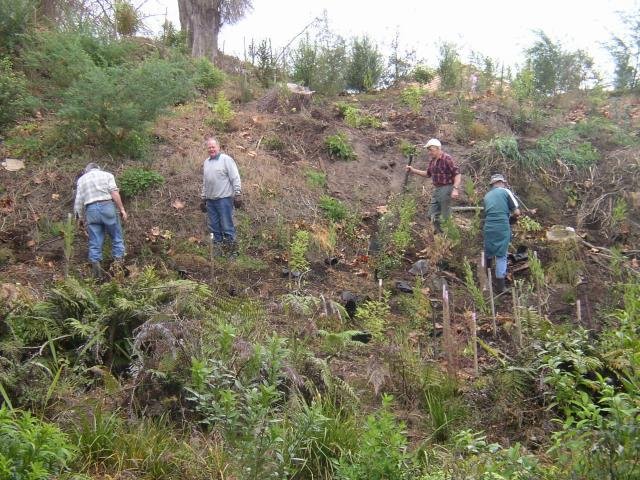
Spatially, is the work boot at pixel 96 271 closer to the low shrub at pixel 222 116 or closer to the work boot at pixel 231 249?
the work boot at pixel 231 249

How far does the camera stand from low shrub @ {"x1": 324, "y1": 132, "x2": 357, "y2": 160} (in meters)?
13.4

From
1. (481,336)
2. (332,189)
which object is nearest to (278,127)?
(332,189)

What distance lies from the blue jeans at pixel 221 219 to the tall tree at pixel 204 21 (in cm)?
834

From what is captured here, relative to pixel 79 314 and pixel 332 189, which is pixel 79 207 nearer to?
pixel 79 314

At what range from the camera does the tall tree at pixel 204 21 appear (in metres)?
17.1

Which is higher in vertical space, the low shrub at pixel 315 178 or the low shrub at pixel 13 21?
the low shrub at pixel 13 21

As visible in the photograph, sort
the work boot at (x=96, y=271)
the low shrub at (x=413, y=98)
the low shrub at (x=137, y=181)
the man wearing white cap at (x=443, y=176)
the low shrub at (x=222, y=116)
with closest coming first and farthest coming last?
1. the work boot at (x=96, y=271)
2. the man wearing white cap at (x=443, y=176)
3. the low shrub at (x=137, y=181)
4. the low shrub at (x=222, y=116)
5. the low shrub at (x=413, y=98)

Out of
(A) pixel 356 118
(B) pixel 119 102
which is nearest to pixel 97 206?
(B) pixel 119 102

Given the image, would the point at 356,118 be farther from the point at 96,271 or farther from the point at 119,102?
the point at 96,271

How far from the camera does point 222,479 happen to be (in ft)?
13.7

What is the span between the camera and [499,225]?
927 centimetres

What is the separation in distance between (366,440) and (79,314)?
12.1 feet

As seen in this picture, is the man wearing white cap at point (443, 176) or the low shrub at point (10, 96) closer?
the man wearing white cap at point (443, 176)

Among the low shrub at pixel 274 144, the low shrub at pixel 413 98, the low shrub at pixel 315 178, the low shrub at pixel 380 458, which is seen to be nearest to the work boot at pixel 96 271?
the low shrub at pixel 315 178
